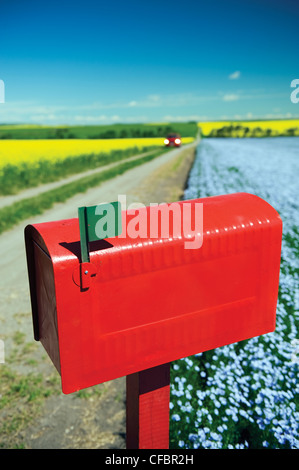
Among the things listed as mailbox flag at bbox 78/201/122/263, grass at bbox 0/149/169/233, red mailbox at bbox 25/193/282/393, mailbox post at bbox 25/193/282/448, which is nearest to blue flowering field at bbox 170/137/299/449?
mailbox post at bbox 25/193/282/448

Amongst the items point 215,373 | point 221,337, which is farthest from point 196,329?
point 215,373

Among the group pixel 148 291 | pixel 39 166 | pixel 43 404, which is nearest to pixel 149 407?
pixel 148 291

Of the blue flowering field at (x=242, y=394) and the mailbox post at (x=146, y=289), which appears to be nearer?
the mailbox post at (x=146, y=289)

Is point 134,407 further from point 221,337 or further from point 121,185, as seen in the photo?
point 121,185

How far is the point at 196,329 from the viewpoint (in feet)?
3.95

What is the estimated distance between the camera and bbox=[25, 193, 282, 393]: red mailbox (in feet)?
3.35

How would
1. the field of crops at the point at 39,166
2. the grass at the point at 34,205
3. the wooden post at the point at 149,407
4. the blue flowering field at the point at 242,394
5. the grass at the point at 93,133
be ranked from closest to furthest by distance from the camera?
the wooden post at the point at 149,407
the blue flowering field at the point at 242,394
the grass at the point at 34,205
the field of crops at the point at 39,166
the grass at the point at 93,133

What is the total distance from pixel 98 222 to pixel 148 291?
0.90 ft

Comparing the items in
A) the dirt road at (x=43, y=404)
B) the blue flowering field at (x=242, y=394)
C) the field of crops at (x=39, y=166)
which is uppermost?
the field of crops at (x=39, y=166)

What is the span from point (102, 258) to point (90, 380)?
36 centimetres

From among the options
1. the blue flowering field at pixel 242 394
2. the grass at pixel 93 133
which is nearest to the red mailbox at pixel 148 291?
the blue flowering field at pixel 242 394

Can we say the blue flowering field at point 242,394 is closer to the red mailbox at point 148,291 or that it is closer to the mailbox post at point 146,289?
the mailbox post at point 146,289

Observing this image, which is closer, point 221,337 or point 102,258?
point 102,258

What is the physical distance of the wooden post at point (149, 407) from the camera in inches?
52.5
